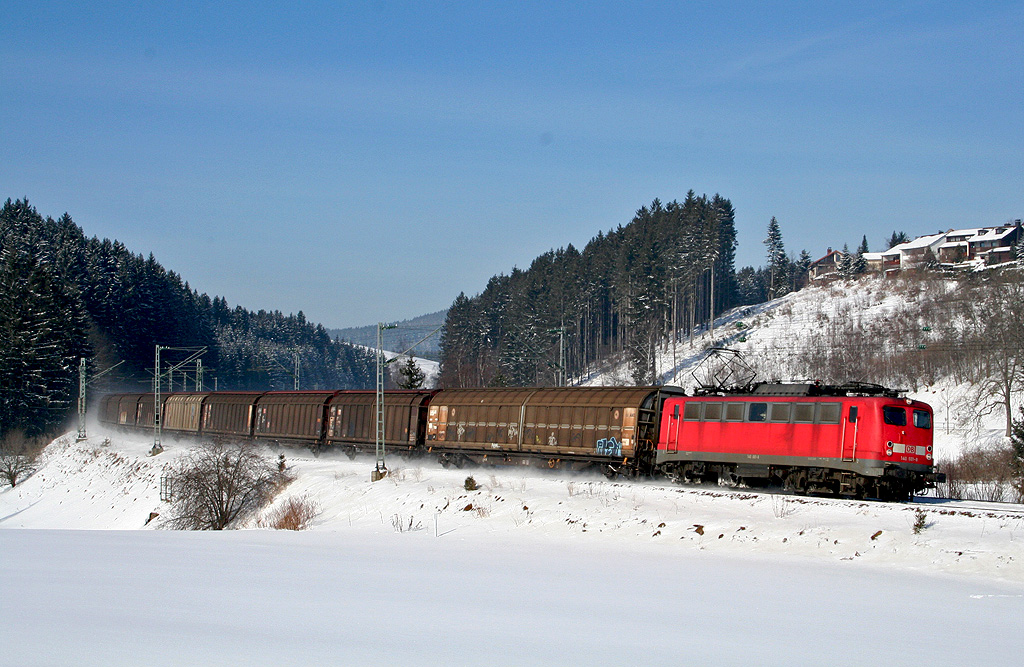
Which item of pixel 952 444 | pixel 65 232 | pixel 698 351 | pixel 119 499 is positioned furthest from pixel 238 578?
pixel 65 232

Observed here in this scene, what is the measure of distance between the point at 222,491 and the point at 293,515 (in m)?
8.18

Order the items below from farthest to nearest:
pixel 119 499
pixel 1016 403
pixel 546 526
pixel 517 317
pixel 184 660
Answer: pixel 517 317 < pixel 1016 403 < pixel 119 499 < pixel 546 526 < pixel 184 660

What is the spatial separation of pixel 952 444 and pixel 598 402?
31.2 meters

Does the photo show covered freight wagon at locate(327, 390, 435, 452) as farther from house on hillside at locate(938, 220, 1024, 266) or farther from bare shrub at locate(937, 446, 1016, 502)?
house on hillside at locate(938, 220, 1024, 266)

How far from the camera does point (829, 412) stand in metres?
25.9

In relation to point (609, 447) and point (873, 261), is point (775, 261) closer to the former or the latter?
point (873, 261)

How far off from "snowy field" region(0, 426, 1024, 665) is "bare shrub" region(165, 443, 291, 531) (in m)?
12.5

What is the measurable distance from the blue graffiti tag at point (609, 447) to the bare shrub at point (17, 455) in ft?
190

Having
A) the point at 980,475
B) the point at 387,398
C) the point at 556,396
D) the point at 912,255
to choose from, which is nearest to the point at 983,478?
the point at 980,475

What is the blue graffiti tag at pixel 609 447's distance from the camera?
3322cm

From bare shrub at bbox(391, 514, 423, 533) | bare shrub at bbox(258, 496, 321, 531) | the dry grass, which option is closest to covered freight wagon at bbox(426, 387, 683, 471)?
bare shrub at bbox(258, 496, 321, 531)

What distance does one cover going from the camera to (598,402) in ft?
114

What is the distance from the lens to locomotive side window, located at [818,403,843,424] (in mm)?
25641

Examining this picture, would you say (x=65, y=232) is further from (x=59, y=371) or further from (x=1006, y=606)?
(x=1006, y=606)
